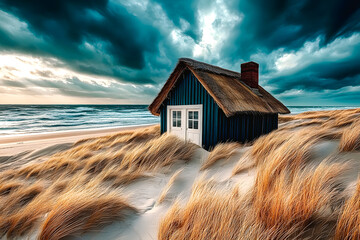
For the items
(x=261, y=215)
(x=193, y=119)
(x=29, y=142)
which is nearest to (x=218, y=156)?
(x=261, y=215)

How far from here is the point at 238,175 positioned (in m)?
3.17

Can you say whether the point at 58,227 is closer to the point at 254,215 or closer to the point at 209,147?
the point at 254,215

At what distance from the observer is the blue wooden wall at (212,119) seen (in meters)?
6.38

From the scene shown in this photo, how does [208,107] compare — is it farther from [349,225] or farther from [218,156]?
[349,225]

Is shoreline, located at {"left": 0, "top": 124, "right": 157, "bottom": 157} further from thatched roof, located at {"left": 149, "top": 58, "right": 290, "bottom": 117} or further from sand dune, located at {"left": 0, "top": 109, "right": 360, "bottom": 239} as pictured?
thatched roof, located at {"left": 149, "top": 58, "right": 290, "bottom": 117}

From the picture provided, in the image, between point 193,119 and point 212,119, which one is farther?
point 193,119

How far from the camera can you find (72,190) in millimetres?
2854

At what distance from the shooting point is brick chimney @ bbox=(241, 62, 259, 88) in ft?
28.8

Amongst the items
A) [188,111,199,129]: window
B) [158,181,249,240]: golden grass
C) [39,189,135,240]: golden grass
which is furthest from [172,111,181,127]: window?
[158,181,249,240]: golden grass

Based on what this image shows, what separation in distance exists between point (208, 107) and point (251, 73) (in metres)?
4.14

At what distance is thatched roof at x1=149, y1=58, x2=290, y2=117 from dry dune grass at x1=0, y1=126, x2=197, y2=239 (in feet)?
7.10

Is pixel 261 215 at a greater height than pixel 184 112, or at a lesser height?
lesser

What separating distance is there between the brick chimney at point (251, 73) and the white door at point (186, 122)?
394 centimetres

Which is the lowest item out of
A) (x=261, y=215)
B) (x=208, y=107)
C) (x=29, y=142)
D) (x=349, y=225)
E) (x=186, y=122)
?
(x=29, y=142)
